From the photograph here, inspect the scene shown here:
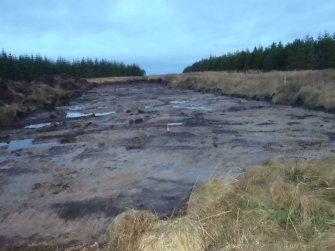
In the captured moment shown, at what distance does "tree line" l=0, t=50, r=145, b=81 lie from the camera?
51.4m

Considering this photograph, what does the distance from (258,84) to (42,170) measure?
21162mm

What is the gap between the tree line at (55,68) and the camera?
5141 cm

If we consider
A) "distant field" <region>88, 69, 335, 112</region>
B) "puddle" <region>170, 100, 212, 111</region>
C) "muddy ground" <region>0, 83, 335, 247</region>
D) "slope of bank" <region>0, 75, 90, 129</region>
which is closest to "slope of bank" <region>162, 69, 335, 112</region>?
"distant field" <region>88, 69, 335, 112</region>

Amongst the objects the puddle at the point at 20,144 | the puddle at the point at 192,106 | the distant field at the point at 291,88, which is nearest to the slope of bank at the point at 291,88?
the distant field at the point at 291,88

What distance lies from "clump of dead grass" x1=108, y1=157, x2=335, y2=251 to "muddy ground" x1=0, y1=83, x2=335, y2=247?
1104 millimetres

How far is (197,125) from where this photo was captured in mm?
17359

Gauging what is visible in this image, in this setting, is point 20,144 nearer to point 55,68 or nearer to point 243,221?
point 243,221

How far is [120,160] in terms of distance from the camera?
11938 millimetres

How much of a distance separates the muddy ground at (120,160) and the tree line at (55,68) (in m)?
24.9

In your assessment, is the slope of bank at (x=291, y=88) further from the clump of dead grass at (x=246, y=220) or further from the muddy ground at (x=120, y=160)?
the clump of dead grass at (x=246, y=220)

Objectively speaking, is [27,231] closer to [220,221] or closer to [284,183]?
[220,221]

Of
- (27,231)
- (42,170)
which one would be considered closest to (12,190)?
(42,170)

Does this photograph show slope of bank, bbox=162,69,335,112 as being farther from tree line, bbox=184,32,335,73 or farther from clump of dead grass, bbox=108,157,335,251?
clump of dead grass, bbox=108,157,335,251

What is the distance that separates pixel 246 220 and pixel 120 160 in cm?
671
